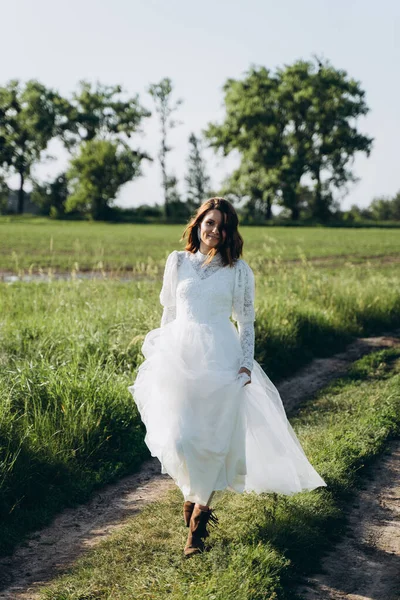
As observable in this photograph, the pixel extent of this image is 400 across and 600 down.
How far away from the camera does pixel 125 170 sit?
7194cm

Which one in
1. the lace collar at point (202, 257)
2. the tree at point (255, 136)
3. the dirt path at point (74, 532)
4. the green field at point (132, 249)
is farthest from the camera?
the tree at point (255, 136)

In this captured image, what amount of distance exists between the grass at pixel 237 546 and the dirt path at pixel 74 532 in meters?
0.15

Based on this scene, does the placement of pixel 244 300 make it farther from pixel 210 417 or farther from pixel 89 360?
pixel 89 360

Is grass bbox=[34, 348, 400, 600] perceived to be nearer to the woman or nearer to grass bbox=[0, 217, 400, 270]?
the woman

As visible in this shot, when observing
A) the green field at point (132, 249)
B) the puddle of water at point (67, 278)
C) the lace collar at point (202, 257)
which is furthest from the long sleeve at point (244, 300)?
the green field at point (132, 249)

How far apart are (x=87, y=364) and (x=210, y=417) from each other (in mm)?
3832

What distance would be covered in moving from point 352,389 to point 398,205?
87.9 metres

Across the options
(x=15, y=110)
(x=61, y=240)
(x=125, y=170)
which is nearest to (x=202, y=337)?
(x=61, y=240)

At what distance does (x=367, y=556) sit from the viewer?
5047 millimetres

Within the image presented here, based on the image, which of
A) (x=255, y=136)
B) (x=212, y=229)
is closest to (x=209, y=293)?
(x=212, y=229)

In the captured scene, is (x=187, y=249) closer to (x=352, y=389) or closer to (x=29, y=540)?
(x=29, y=540)

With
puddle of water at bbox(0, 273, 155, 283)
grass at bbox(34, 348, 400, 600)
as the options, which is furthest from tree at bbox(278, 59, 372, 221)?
grass at bbox(34, 348, 400, 600)

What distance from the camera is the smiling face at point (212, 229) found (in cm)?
510

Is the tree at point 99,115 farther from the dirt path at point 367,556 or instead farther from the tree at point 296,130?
the dirt path at point 367,556
